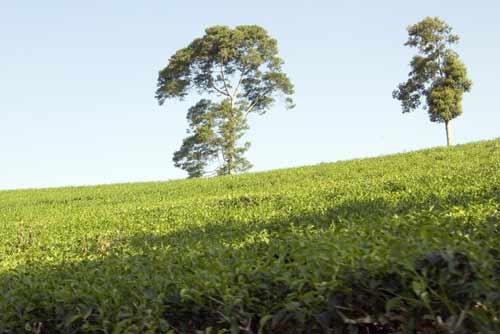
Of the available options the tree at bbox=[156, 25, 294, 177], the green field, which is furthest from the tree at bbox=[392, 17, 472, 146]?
the green field

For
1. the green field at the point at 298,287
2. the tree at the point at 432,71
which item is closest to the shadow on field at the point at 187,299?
the green field at the point at 298,287

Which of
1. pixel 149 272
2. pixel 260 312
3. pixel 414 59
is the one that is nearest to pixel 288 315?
pixel 260 312

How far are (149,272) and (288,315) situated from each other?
7.58 feet

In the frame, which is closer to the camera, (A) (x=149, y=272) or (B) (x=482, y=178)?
(A) (x=149, y=272)

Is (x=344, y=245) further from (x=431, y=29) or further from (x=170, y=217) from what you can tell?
(x=431, y=29)

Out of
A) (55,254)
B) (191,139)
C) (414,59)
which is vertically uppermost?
(414,59)

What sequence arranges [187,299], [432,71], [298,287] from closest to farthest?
[298,287]
[187,299]
[432,71]

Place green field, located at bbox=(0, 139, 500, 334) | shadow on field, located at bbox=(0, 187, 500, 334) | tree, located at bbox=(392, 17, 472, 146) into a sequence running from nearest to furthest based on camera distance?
green field, located at bbox=(0, 139, 500, 334) → shadow on field, located at bbox=(0, 187, 500, 334) → tree, located at bbox=(392, 17, 472, 146)

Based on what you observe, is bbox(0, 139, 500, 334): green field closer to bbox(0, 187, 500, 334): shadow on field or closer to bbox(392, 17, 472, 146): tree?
bbox(0, 187, 500, 334): shadow on field

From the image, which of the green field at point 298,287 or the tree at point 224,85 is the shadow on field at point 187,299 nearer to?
the green field at point 298,287

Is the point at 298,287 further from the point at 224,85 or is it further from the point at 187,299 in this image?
the point at 224,85

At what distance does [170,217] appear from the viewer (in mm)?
17000

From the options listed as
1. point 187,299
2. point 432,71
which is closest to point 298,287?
point 187,299

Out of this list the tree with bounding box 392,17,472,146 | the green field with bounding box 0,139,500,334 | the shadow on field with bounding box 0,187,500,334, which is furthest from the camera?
the tree with bounding box 392,17,472,146
